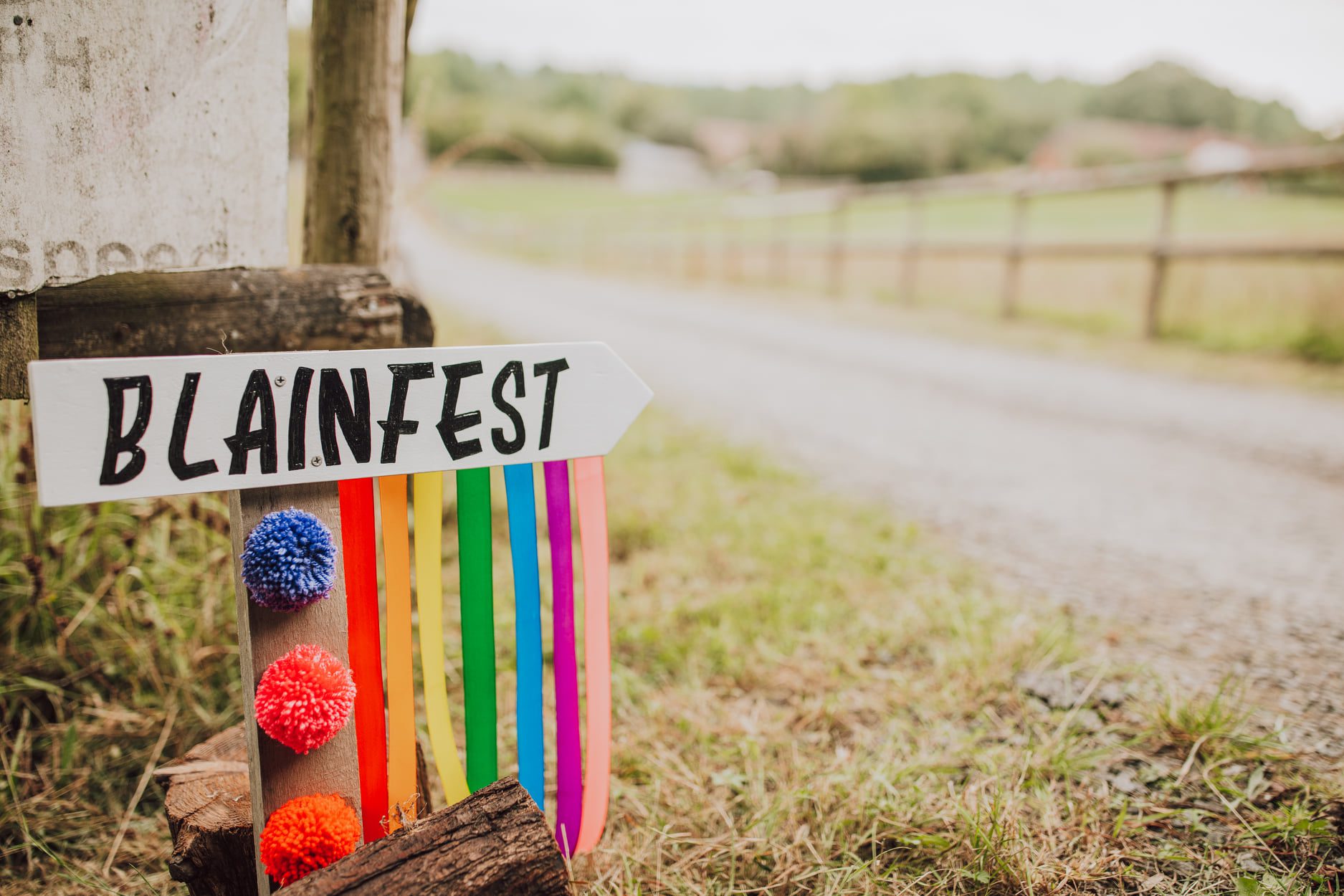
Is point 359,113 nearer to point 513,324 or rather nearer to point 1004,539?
point 1004,539

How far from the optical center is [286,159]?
1438mm

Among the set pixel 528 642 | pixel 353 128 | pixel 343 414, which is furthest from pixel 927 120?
pixel 343 414

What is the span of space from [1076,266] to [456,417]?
901cm

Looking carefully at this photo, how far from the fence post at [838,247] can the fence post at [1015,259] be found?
102 inches

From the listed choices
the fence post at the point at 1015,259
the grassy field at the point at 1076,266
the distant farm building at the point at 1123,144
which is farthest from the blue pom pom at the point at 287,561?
the distant farm building at the point at 1123,144

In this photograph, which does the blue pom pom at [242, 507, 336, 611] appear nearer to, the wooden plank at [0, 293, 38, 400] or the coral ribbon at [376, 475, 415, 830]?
the coral ribbon at [376, 475, 415, 830]

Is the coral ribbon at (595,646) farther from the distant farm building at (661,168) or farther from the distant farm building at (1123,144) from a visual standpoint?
the distant farm building at (661,168)

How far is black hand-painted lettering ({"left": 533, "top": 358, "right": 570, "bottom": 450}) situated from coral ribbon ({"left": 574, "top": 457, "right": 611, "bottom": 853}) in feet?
0.31

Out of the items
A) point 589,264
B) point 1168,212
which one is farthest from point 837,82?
point 1168,212

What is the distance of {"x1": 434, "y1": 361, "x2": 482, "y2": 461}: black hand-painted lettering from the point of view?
1.08m

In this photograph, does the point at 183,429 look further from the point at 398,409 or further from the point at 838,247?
the point at 838,247

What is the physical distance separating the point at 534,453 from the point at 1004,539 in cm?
197

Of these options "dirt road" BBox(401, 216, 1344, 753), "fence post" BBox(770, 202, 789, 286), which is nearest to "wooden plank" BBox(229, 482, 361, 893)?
"dirt road" BBox(401, 216, 1344, 753)

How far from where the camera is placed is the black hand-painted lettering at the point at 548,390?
1.15 metres
